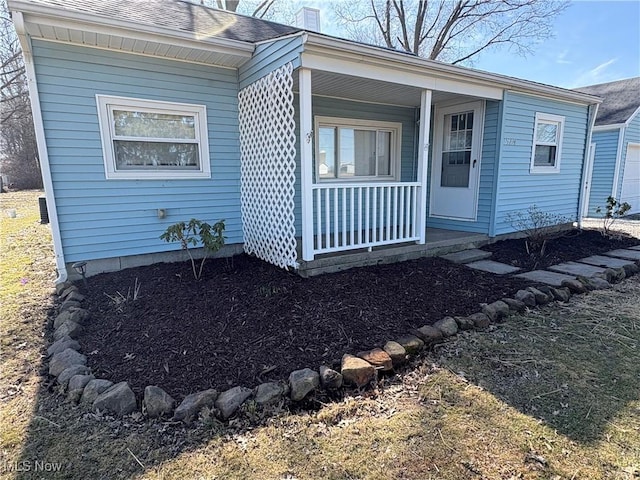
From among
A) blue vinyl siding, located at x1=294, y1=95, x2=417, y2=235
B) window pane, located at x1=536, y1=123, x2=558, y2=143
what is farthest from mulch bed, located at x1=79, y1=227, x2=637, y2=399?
window pane, located at x1=536, y1=123, x2=558, y2=143

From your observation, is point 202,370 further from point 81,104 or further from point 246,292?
point 81,104

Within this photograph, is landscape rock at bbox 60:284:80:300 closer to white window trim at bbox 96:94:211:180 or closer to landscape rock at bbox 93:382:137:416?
white window trim at bbox 96:94:211:180

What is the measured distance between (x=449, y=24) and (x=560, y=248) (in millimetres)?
13161

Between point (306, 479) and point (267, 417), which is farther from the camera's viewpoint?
point (267, 417)

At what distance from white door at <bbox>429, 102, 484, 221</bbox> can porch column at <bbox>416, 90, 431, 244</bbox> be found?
172cm

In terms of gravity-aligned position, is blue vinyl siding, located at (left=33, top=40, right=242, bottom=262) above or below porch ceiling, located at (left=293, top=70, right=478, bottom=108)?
below

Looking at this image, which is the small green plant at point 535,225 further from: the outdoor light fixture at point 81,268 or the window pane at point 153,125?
the outdoor light fixture at point 81,268

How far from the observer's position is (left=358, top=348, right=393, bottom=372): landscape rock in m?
2.67


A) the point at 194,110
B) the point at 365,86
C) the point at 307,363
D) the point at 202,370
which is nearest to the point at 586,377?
the point at 307,363

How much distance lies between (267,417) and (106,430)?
939 millimetres

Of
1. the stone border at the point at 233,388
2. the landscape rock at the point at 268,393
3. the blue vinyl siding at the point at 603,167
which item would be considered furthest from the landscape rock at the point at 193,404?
the blue vinyl siding at the point at 603,167

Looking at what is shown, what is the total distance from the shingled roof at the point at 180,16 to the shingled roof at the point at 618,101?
1071 cm

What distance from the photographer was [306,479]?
1785 millimetres

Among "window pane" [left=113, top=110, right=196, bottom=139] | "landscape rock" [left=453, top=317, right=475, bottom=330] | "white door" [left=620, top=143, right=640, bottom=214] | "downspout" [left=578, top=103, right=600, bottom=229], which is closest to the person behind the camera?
"landscape rock" [left=453, top=317, right=475, bottom=330]
